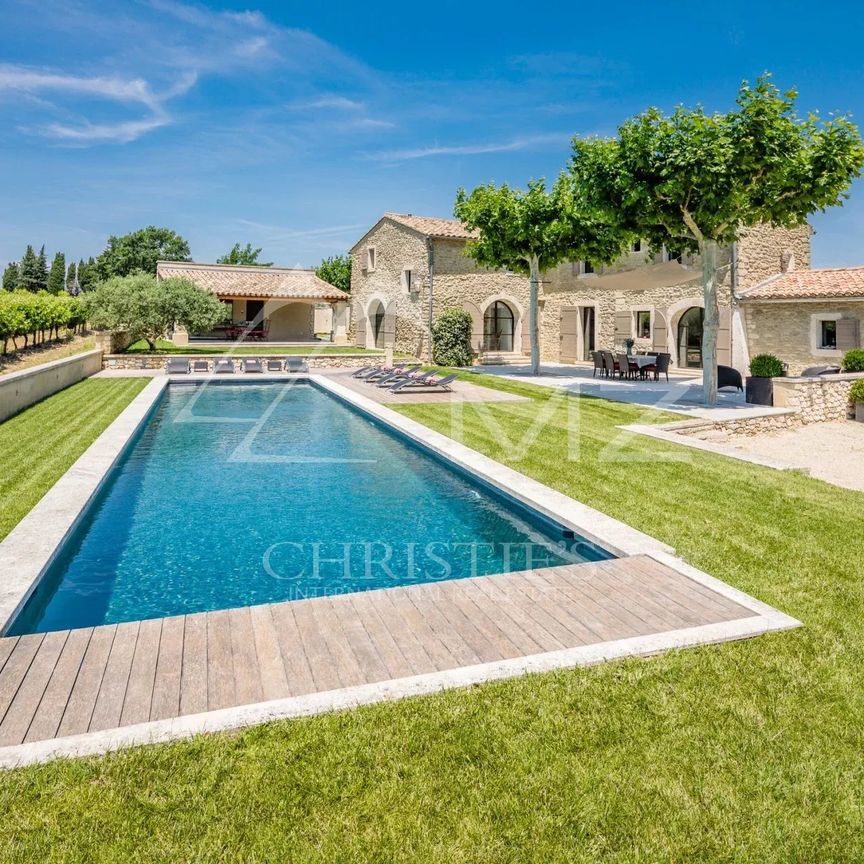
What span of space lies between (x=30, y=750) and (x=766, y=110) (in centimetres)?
1380

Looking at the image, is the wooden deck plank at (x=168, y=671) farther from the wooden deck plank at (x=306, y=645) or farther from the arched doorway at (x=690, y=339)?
the arched doorway at (x=690, y=339)

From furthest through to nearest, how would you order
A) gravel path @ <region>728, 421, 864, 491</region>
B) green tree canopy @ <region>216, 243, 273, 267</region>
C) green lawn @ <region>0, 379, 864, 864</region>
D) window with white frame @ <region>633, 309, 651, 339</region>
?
green tree canopy @ <region>216, 243, 273, 267</region> → window with white frame @ <region>633, 309, 651, 339</region> → gravel path @ <region>728, 421, 864, 491</region> → green lawn @ <region>0, 379, 864, 864</region>

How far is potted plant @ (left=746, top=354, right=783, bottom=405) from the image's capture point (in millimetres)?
14070

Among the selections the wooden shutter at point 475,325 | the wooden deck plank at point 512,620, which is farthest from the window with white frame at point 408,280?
the wooden deck plank at point 512,620

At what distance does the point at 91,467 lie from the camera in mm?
8594

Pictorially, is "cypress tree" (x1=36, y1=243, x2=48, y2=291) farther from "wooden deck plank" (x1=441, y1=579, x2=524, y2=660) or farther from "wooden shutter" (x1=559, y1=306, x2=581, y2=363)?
"wooden deck plank" (x1=441, y1=579, x2=524, y2=660)

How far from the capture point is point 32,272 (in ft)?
265

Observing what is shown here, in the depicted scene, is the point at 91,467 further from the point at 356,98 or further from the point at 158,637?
the point at 356,98

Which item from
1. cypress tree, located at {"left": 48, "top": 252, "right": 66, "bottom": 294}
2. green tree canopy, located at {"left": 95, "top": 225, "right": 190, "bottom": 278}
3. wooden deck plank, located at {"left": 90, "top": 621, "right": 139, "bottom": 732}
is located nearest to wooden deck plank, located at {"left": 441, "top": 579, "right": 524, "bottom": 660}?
wooden deck plank, located at {"left": 90, "top": 621, "right": 139, "bottom": 732}

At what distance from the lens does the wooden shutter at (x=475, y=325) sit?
26.6m

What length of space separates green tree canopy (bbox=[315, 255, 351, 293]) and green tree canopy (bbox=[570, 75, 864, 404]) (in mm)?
41754

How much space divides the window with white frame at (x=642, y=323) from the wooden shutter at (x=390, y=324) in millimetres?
10896

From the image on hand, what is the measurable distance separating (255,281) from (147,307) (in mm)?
13291

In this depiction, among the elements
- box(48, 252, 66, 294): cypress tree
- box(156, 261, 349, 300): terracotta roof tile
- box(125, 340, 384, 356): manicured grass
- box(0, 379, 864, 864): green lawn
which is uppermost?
box(48, 252, 66, 294): cypress tree
